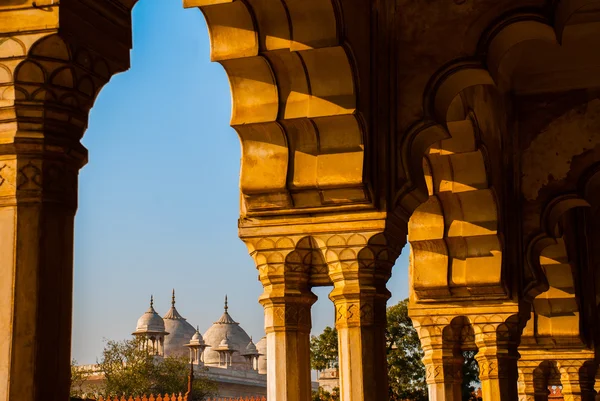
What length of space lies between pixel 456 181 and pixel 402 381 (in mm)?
21277

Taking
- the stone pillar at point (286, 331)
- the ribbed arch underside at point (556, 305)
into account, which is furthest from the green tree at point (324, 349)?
the stone pillar at point (286, 331)

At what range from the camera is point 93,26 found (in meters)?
4.12

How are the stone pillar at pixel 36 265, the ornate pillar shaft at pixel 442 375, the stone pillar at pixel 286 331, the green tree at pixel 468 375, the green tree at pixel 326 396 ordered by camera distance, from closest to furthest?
1. the stone pillar at pixel 36 265
2. the stone pillar at pixel 286 331
3. the ornate pillar shaft at pixel 442 375
4. the green tree at pixel 326 396
5. the green tree at pixel 468 375

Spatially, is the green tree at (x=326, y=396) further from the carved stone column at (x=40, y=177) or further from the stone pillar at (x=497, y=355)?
Answer: the carved stone column at (x=40, y=177)

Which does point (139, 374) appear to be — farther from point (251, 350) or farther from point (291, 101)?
point (291, 101)

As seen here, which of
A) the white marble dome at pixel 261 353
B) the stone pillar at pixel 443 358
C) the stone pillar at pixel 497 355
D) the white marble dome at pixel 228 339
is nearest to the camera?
the stone pillar at pixel 497 355

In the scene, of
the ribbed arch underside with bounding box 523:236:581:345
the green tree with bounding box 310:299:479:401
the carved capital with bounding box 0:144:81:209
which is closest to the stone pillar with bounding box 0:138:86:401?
the carved capital with bounding box 0:144:81:209

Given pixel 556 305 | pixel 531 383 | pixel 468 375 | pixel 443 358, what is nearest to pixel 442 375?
pixel 443 358

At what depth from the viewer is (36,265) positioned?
3752 millimetres

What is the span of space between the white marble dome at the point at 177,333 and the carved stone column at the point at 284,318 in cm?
6595

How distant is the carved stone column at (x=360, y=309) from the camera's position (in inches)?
293

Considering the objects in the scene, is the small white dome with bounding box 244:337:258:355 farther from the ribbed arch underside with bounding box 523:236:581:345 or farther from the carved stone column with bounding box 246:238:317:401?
the carved stone column with bounding box 246:238:317:401

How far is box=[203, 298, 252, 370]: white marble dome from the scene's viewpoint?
73000mm

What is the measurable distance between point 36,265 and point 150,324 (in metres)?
66.5
